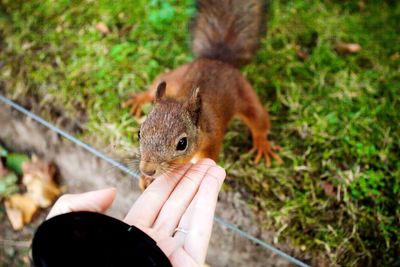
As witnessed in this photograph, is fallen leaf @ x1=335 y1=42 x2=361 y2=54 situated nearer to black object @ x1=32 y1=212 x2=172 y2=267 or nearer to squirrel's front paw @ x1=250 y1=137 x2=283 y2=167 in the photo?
squirrel's front paw @ x1=250 y1=137 x2=283 y2=167

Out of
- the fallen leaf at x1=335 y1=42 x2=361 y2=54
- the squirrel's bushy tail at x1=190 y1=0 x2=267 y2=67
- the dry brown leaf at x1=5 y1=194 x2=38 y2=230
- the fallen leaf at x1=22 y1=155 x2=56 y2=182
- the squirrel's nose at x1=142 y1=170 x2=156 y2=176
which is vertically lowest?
the dry brown leaf at x1=5 y1=194 x2=38 y2=230

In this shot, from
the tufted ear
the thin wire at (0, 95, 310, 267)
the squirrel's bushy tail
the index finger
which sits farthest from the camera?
the squirrel's bushy tail

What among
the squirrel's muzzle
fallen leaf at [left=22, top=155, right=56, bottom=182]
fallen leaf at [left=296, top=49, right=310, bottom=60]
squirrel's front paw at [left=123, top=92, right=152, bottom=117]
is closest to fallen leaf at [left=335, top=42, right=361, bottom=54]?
fallen leaf at [left=296, top=49, right=310, bottom=60]

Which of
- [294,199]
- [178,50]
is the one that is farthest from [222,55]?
[294,199]

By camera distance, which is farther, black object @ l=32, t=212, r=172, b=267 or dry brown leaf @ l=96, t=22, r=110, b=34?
dry brown leaf @ l=96, t=22, r=110, b=34

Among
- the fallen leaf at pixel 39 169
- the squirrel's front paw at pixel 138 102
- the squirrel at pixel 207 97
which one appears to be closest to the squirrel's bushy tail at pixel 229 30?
the squirrel at pixel 207 97

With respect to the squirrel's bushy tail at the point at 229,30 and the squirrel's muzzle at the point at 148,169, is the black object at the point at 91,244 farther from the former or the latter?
the squirrel's bushy tail at the point at 229,30

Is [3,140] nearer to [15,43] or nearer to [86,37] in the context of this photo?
[15,43]

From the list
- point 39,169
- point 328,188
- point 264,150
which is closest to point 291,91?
point 264,150
